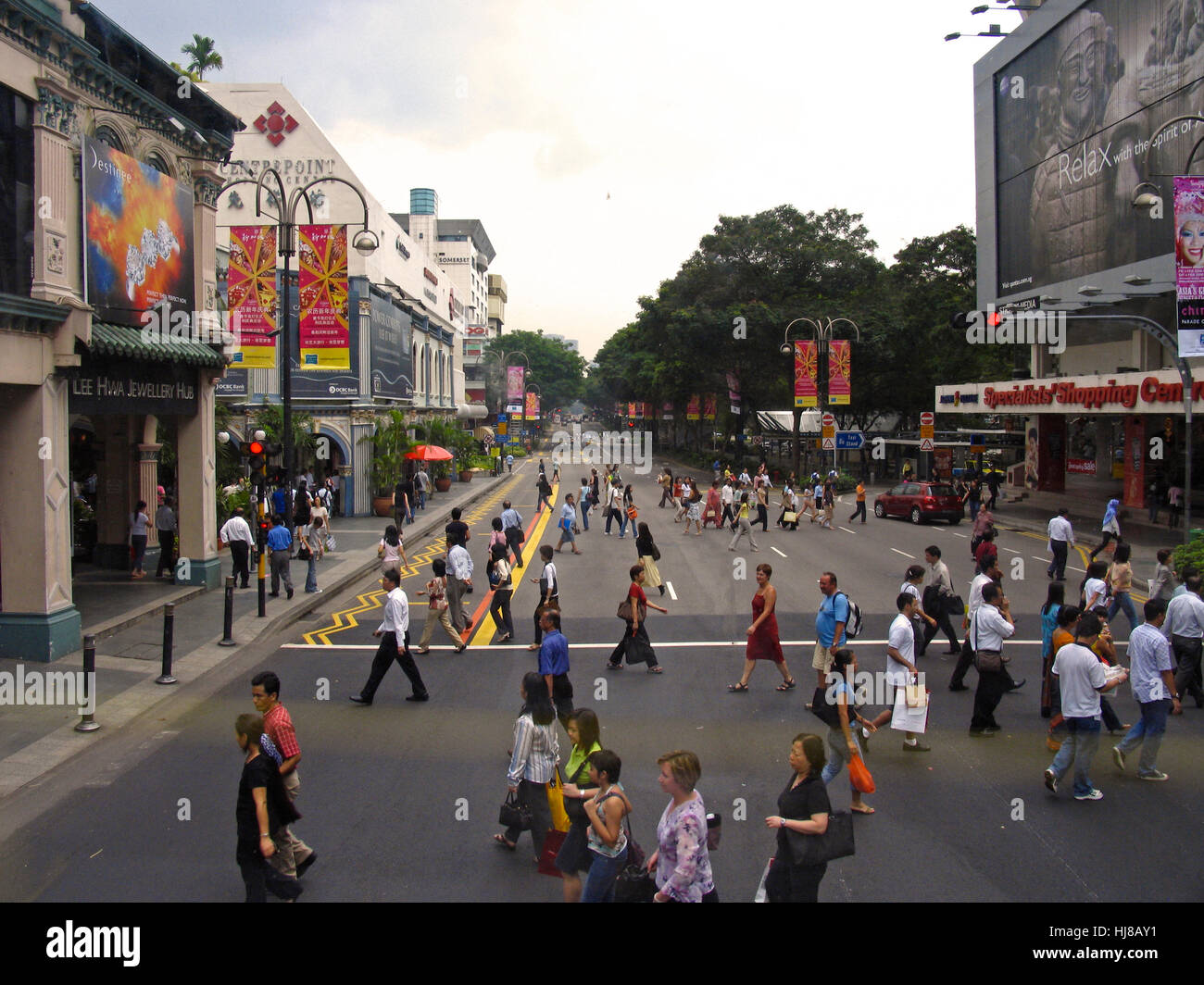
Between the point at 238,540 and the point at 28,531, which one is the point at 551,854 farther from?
the point at 238,540

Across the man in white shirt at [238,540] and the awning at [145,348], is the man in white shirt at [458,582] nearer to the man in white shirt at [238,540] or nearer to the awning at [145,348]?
the man in white shirt at [238,540]

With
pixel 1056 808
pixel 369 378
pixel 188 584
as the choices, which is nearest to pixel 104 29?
pixel 188 584

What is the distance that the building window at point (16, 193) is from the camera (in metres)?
13.0

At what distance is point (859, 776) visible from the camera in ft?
25.1

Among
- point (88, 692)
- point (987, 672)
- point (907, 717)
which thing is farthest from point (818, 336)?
point (88, 692)

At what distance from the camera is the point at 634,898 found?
17.0 ft

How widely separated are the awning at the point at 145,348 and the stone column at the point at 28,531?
154cm

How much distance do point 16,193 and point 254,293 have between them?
6318mm

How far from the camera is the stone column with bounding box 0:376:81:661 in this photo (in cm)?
1314

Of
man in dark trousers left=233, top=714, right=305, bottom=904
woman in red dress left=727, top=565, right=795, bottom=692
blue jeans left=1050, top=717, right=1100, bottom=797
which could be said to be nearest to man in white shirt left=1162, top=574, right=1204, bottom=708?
blue jeans left=1050, top=717, right=1100, bottom=797

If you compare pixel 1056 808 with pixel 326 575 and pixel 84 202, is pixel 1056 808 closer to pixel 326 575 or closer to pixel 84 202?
pixel 84 202

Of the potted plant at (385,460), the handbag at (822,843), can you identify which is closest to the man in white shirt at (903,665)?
the handbag at (822,843)

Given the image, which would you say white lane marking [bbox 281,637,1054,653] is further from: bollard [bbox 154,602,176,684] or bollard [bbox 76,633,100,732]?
bollard [bbox 76,633,100,732]
